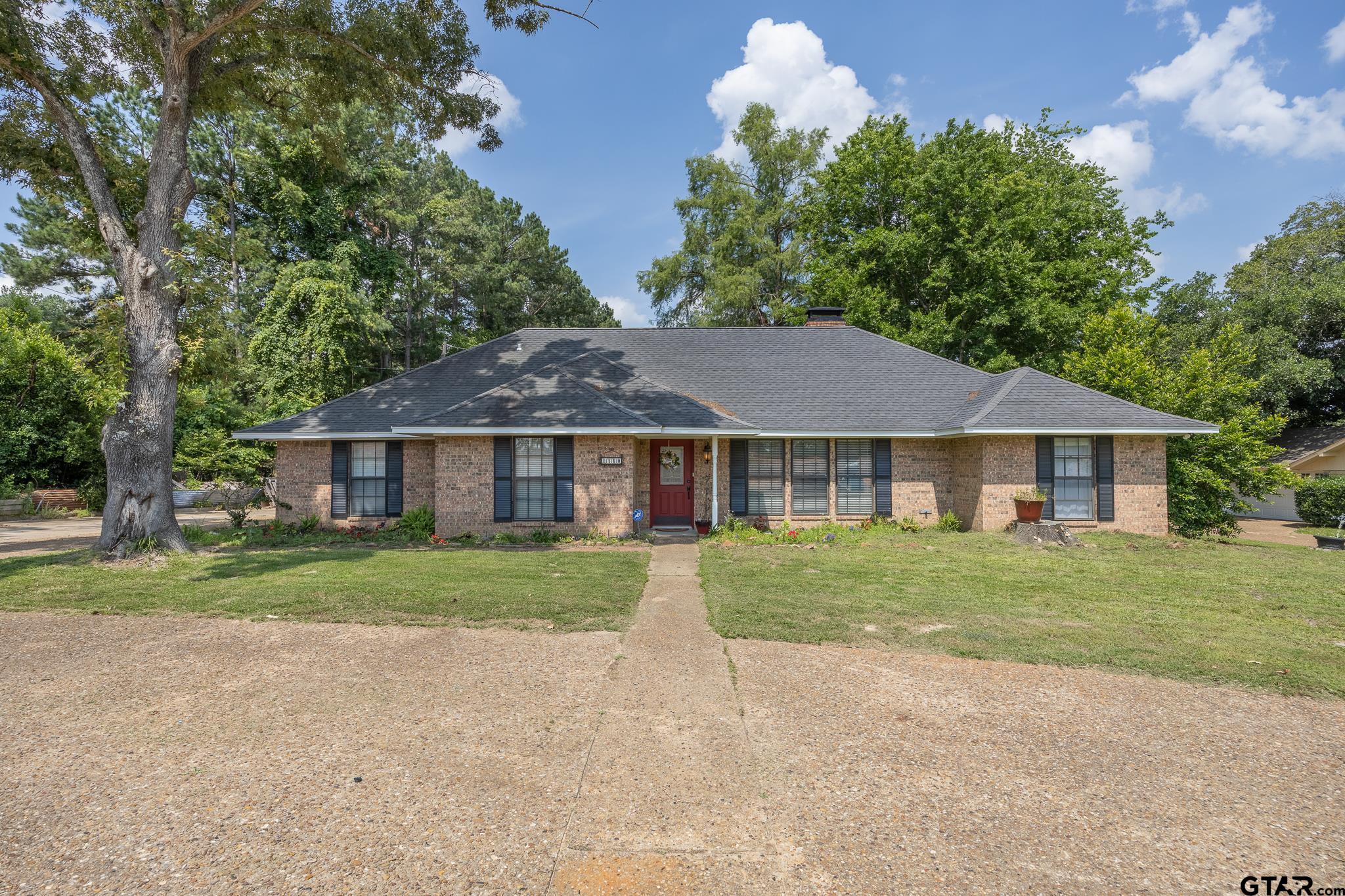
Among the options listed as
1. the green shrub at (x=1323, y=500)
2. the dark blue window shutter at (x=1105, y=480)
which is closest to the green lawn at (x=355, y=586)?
the dark blue window shutter at (x=1105, y=480)

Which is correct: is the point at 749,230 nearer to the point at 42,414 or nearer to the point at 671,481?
the point at 671,481

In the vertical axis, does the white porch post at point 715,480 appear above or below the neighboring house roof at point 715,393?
below

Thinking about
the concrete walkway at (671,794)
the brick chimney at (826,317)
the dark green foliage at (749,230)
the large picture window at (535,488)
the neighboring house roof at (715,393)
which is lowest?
the concrete walkway at (671,794)

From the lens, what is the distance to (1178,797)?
3.28m

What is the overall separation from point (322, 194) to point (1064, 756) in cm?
2804

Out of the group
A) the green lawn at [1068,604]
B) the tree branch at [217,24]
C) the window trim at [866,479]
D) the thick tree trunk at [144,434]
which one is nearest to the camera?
the green lawn at [1068,604]

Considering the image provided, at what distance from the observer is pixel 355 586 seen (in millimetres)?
8289

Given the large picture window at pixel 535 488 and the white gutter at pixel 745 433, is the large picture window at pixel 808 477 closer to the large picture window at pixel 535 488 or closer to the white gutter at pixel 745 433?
the white gutter at pixel 745 433

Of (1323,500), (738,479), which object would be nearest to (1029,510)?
(738,479)

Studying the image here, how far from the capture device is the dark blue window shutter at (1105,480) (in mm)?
13461

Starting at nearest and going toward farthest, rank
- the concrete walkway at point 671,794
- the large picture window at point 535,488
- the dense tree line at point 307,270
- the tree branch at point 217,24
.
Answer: the concrete walkway at point 671,794 < the tree branch at point 217,24 < the large picture window at point 535,488 < the dense tree line at point 307,270

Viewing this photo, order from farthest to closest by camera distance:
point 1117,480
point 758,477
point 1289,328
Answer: point 1289,328
point 758,477
point 1117,480

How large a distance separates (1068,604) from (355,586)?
31.2 feet

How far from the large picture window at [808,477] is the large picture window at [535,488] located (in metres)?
5.81
